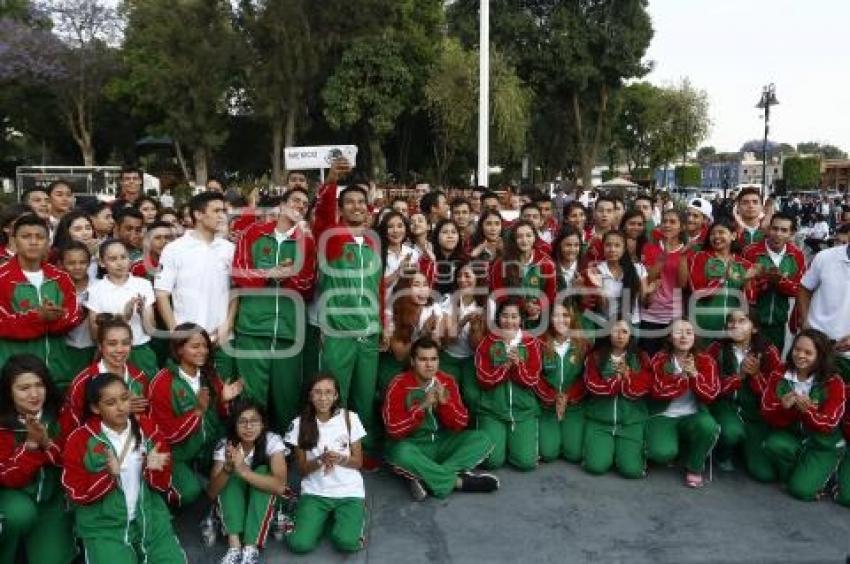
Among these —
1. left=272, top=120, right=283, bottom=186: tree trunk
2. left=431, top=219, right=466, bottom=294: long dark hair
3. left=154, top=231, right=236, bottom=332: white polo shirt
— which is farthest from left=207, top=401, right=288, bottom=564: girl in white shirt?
left=272, top=120, right=283, bottom=186: tree trunk

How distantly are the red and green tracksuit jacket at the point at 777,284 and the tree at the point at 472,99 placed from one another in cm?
1870

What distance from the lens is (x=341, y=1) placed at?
24.0 m

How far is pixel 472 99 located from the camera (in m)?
24.4

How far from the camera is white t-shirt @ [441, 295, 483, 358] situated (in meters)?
5.11

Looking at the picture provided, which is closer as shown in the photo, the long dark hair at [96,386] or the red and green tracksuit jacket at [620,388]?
the long dark hair at [96,386]

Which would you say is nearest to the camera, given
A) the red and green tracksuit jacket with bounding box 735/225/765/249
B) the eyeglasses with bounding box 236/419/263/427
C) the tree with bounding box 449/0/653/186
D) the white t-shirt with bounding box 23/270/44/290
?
the eyeglasses with bounding box 236/419/263/427

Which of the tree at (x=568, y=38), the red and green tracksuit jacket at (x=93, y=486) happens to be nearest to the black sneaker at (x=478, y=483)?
the red and green tracksuit jacket at (x=93, y=486)

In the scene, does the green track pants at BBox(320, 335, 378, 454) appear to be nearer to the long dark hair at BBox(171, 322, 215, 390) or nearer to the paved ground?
the paved ground

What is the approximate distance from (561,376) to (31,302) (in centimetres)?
308

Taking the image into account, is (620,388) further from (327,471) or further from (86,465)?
(86,465)

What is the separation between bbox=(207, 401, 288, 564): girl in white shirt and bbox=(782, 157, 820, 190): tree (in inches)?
2521

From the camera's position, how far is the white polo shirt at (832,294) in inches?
187

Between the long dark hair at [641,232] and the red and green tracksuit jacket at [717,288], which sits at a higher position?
the long dark hair at [641,232]

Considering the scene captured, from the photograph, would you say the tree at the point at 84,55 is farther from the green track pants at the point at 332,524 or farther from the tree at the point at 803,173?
the tree at the point at 803,173
